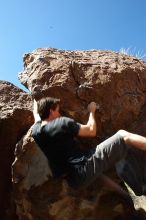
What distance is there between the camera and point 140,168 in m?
6.11

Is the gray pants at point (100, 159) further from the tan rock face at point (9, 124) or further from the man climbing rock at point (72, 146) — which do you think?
the tan rock face at point (9, 124)

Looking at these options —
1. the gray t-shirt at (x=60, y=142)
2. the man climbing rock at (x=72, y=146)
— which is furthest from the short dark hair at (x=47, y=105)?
the gray t-shirt at (x=60, y=142)

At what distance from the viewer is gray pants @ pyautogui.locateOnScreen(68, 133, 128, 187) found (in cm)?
551

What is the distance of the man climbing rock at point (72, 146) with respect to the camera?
5488 millimetres

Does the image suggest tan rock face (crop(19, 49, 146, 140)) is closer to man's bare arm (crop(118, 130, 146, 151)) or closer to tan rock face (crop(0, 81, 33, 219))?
tan rock face (crop(0, 81, 33, 219))

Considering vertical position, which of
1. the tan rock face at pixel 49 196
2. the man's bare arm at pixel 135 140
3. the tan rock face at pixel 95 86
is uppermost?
the tan rock face at pixel 95 86

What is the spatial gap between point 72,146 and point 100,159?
0.49 m

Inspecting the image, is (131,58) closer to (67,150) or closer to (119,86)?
(119,86)

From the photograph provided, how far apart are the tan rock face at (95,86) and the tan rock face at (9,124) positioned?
0.52 m

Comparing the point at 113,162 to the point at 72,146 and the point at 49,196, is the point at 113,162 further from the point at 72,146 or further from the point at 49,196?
the point at 49,196

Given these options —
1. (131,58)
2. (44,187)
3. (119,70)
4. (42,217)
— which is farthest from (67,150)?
(131,58)

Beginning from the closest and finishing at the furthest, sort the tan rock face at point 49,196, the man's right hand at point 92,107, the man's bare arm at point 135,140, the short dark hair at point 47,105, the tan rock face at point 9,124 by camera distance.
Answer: the man's bare arm at point 135,140 → the short dark hair at point 47,105 → the man's right hand at point 92,107 → the tan rock face at point 49,196 → the tan rock face at point 9,124

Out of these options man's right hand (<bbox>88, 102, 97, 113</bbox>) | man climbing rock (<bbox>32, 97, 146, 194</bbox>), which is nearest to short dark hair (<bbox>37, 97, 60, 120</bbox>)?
man climbing rock (<bbox>32, 97, 146, 194</bbox>)

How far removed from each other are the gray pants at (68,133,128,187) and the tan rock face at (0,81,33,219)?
1973 mm
